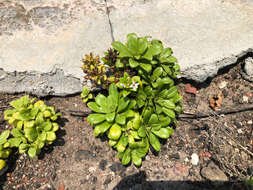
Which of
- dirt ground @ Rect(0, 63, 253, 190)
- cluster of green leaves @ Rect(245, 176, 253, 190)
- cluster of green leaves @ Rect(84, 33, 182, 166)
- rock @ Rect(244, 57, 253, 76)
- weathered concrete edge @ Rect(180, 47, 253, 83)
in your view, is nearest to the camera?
cluster of green leaves @ Rect(84, 33, 182, 166)

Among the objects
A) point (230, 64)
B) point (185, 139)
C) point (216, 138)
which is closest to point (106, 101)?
point (185, 139)

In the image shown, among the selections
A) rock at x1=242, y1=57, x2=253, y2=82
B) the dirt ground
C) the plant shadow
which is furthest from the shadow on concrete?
rock at x1=242, y1=57, x2=253, y2=82

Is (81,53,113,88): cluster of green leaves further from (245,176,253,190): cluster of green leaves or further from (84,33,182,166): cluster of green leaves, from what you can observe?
(245,176,253,190): cluster of green leaves

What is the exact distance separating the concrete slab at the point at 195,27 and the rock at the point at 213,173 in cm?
133

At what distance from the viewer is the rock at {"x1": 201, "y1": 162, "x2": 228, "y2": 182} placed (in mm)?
2762

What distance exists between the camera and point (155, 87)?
2713 mm

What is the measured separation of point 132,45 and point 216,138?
1947mm

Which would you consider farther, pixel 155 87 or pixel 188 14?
pixel 188 14

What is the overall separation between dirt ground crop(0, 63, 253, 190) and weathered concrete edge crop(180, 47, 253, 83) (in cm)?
25

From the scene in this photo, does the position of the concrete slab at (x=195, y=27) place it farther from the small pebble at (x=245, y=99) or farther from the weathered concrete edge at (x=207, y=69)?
the small pebble at (x=245, y=99)

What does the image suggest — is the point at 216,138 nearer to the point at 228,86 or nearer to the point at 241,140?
the point at 241,140

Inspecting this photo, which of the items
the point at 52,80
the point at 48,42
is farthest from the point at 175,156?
the point at 48,42

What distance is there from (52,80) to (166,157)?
214cm

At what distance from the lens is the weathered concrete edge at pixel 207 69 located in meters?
3.14
